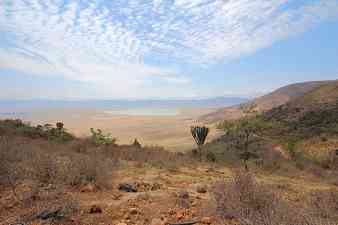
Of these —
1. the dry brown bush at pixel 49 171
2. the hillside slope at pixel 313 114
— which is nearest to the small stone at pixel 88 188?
the dry brown bush at pixel 49 171

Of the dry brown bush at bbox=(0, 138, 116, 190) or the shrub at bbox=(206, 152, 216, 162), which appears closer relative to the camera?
the dry brown bush at bbox=(0, 138, 116, 190)

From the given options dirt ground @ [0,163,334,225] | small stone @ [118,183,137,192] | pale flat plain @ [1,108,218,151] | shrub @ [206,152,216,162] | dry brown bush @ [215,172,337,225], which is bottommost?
pale flat plain @ [1,108,218,151]

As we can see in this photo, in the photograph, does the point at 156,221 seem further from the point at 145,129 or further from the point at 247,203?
the point at 145,129

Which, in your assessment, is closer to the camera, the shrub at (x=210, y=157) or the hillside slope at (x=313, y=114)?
the shrub at (x=210, y=157)

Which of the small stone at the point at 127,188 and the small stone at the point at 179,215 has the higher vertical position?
the small stone at the point at 179,215

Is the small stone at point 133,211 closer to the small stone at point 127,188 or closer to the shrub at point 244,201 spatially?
the shrub at point 244,201

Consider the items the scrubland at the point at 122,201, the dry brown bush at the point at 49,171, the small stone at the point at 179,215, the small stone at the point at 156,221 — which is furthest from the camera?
the dry brown bush at the point at 49,171

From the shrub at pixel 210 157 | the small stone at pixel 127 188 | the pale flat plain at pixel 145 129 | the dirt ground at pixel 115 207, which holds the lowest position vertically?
the pale flat plain at pixel 145 129

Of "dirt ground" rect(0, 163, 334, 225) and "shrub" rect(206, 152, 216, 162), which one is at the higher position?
"dirt ground" rect(0, 163, 334, 225)

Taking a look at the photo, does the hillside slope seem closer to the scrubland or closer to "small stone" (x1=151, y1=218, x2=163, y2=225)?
the scrubland

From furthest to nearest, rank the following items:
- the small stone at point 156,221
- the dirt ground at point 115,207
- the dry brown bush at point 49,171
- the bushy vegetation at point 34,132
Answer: the bushy vegetation at point 34,132, the dry brown bush at point 49,171, the dirt ground at point 115,207, the small stone at point 156,221

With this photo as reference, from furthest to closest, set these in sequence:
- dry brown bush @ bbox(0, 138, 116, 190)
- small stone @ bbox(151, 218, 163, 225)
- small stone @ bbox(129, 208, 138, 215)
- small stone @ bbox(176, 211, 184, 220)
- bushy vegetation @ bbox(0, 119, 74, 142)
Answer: bushy vegetation @ bbox(0, 119, 74, 142) → dry brown bush @ bbox(0, 138, 116, 190) → small stone @ bbox(129, 208, 138, 215) → small stone @ bbox(176, 211, 184, 220) → small stone @ bbox(151, 218, 163, 225)

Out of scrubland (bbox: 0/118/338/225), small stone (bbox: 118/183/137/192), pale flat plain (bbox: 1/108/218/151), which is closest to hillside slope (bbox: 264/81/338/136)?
pale flat plain (bbox: 1/108/218/151)

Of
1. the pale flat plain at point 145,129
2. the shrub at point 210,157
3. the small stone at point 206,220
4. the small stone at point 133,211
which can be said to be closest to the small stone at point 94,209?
the small stone at point 133,211
